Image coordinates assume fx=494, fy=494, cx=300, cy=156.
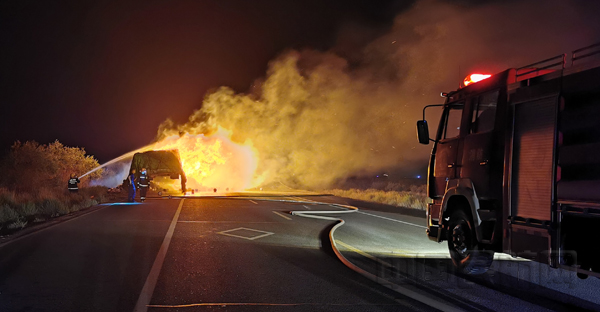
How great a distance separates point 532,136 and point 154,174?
77.9ft

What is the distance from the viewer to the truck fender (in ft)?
23.1

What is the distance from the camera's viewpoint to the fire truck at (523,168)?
546 centimetres

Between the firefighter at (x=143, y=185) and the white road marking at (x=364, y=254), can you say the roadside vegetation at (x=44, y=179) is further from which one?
the white road marking at (x=364, y=254)

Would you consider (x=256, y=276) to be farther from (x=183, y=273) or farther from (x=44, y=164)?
(x=44, y=164)

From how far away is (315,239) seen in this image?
1087cm

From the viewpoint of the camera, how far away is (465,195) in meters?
7.36

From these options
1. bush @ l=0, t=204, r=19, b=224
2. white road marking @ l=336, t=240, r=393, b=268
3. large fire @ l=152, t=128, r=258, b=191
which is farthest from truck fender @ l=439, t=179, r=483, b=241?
large fire @ l=152, t=128, r=258, b=191

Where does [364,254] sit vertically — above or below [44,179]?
below

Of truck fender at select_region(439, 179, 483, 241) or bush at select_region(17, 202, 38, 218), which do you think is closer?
truck fender at select_region(439, 179, 483, 241)

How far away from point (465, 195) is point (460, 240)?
2.44 feet

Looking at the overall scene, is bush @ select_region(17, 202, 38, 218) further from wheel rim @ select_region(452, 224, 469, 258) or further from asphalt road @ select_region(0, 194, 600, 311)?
wheel rim @ select_region(452, 224, 469, 258)

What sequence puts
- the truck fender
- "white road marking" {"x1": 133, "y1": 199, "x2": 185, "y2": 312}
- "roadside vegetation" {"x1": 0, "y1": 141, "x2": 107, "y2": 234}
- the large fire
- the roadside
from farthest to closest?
the large fire → "roadside vegetation" {"x1": 0, "y1": 141, "x2": 107, "y2": 234} → the truck fender → the roadside → "white road marking" {"x1": 133, "y1": 199, "x2": 185, "y2": 312}

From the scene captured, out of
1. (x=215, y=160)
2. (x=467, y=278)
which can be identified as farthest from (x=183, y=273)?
(x=215, y=160)

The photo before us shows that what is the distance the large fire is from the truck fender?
103ft
